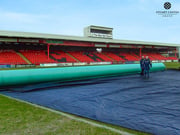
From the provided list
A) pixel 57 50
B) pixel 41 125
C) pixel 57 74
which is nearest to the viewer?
pixel 41 125

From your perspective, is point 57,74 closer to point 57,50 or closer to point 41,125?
point 41,125

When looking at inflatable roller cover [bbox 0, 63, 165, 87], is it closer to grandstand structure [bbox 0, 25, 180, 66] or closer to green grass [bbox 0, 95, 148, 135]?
green grass [bbox 0, 95, 148, 135]

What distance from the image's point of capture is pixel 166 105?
4.19 metres

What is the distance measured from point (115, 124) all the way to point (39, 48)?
92.6 ft

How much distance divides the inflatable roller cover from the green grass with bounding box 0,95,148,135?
3500 millimetres

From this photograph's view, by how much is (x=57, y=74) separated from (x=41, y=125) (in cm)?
537

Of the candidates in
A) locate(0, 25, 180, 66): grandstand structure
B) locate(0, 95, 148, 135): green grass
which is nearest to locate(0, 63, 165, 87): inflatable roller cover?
locate(0, 95, 148, 135): green grass

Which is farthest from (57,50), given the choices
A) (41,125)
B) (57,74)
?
(41,125)

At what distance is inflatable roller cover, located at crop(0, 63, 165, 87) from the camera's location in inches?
281

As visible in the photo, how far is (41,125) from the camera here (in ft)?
10.0

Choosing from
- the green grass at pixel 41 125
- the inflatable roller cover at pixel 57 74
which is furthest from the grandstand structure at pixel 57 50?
the green grass at pixel 41 125

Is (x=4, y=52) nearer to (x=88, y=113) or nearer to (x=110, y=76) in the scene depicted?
(x=110, y=76)

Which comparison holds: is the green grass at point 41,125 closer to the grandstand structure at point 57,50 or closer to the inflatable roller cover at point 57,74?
the inflatable roller cover at point 57,74

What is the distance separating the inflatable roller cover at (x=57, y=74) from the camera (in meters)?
7.13
